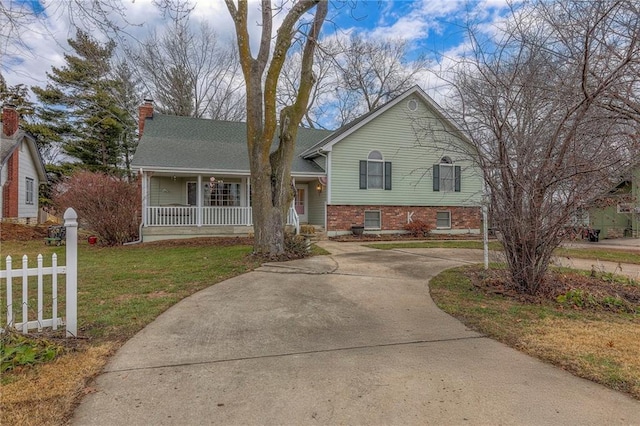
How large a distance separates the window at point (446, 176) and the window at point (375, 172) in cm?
264

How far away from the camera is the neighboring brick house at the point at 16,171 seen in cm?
1790

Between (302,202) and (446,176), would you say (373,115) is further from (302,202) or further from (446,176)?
(302,202)

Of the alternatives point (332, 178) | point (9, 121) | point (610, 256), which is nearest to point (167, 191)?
point (332, 178)

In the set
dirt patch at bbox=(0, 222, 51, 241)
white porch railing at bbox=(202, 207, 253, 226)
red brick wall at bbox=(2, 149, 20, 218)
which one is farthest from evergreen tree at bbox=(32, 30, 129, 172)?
white porch railing at bbox=(202, 207, 253, 226)

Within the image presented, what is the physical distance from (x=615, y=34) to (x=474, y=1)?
2.14 meters

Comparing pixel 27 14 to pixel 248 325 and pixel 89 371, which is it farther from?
pixel 248 325

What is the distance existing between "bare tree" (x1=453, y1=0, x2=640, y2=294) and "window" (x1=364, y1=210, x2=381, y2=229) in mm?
10294

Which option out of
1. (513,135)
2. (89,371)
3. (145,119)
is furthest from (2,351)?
(145,119)

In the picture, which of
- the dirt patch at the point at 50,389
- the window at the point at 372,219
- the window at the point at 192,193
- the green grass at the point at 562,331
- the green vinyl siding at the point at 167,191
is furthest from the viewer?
the window at the point at 372,219

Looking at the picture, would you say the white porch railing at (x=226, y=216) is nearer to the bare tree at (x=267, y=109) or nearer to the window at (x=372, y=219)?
the window at (x=372, y=219)

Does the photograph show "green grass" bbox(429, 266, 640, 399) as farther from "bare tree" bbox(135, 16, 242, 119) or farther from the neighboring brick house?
"bare tree" bbox(135, 16, 242, 119)

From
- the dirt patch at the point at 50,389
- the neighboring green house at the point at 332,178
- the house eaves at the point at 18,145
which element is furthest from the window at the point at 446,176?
the house eaves at the point at 18,145

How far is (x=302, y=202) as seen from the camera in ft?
58.6

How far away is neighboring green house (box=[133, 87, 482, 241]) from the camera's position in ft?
48.3
